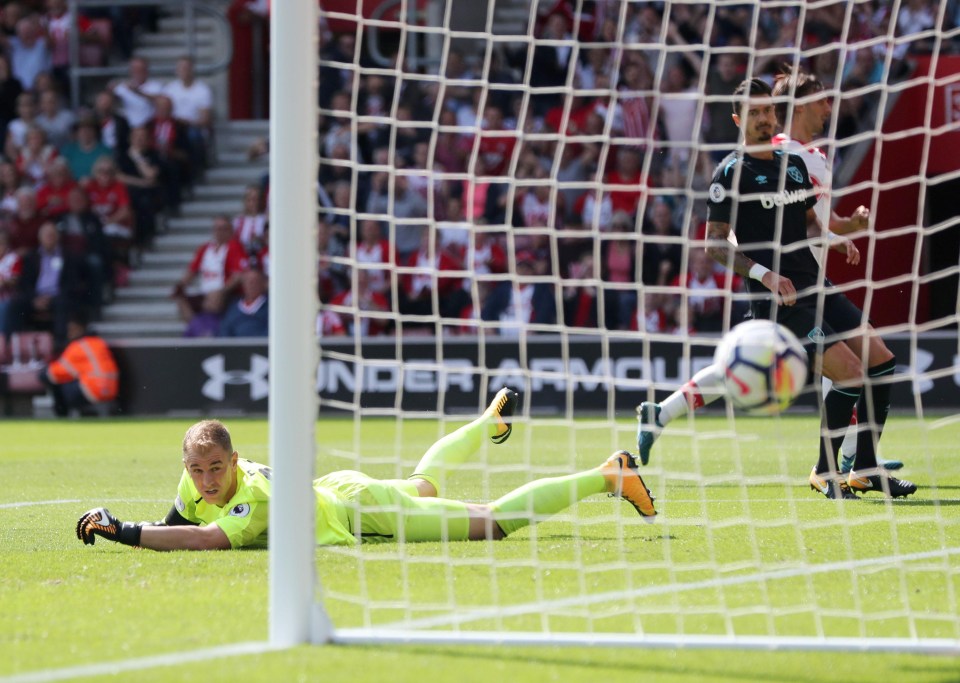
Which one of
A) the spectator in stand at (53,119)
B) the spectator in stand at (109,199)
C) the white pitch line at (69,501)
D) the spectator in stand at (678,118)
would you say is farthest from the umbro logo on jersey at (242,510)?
the spectator in stand at (53,119)

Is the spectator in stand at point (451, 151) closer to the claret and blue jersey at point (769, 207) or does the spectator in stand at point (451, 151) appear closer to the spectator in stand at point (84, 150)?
the spectator in stand at point (84, 150)

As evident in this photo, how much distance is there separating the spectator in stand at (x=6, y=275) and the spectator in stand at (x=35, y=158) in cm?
103

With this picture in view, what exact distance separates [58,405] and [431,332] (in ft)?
13.1

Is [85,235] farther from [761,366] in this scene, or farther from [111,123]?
[761,366]

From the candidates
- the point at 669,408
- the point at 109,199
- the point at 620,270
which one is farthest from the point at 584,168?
the point at 669,408

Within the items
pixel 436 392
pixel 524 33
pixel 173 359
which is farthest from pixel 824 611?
pixel 524 33

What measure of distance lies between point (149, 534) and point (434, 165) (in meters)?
9.44

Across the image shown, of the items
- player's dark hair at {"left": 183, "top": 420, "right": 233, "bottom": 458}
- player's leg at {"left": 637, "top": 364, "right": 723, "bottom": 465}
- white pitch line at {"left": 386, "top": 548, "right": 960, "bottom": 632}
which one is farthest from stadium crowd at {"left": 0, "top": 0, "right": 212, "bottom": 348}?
white pitch line at {"left": 386, "top": 548, "right": 960, "bottom": 632}

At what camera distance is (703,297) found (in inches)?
523

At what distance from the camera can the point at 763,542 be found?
583 centimetres

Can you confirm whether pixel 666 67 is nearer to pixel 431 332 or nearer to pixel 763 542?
pixel 431 332

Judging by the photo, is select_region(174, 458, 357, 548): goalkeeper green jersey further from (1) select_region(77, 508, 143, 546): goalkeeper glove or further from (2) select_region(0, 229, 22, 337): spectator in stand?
(2) select_region(0, 229, 22, 337): spectator in stand

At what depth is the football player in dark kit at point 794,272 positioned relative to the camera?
686cm

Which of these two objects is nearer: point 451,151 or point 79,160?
point 451,151
